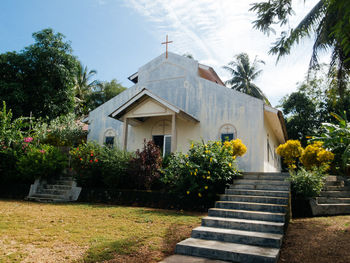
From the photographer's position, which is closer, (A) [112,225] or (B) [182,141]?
(A) [112,225]

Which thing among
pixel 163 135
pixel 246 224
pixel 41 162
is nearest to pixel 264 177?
pixel 246 224

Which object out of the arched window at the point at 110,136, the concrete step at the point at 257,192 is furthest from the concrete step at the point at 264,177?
the arched window at the point at 110,136

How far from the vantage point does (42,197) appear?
12.2 meters

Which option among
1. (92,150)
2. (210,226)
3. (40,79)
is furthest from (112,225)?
(40,79)

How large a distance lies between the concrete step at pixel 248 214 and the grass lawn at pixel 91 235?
0.67 m

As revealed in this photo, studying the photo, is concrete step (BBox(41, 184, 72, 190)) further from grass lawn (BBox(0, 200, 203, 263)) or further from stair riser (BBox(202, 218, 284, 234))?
stair riser (BBox(202, 218, 284, 234))

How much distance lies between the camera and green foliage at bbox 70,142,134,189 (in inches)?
440

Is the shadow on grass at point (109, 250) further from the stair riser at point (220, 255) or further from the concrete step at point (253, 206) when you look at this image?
the concrete step at point (253, 206)

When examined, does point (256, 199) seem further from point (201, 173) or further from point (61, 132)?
point (61, 132)

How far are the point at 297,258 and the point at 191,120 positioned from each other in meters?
10.2

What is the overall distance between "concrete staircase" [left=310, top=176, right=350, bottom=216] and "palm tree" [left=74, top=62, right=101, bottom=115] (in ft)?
99.7

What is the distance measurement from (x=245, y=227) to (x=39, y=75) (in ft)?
61.8

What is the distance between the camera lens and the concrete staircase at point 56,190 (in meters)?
11.9

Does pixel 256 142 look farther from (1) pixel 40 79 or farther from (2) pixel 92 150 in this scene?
(1) pixel 40 79
